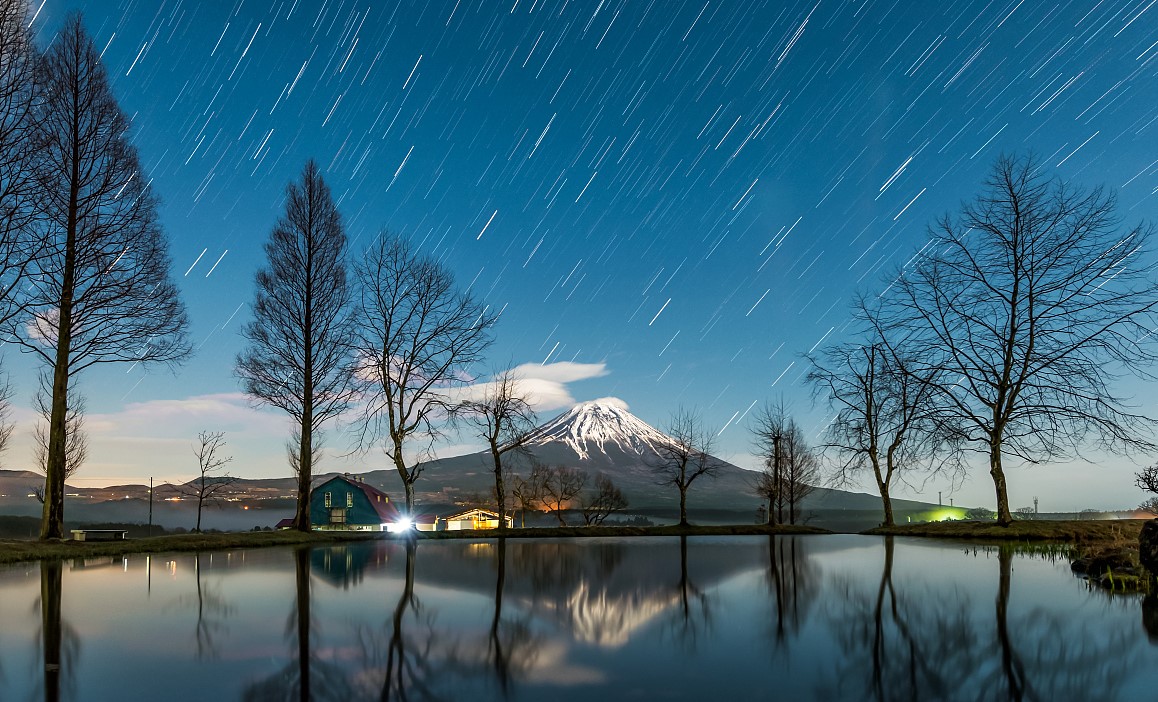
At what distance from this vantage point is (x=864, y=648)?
543cm

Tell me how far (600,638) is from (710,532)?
25549 millimetres

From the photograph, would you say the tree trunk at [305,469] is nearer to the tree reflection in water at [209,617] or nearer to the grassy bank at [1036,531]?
the tree reflection in water at [209,617]

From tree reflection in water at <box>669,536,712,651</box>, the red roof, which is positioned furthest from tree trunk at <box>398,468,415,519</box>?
the red roof

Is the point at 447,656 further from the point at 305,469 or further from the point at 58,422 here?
the point at 305,469

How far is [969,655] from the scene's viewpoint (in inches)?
202

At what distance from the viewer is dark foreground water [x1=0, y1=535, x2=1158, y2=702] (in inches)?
170

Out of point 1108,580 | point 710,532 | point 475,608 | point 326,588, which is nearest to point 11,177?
point 326,588

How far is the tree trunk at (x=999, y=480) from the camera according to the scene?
22.7m

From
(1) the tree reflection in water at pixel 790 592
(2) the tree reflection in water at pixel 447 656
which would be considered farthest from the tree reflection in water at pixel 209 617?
(1) the tree reflection in water at pixel 790 592

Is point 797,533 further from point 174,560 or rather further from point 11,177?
point 11,177

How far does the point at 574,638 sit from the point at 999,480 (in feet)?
74.2

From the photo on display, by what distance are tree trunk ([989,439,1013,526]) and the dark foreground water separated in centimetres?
1397

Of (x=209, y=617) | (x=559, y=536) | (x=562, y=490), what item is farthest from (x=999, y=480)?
(x=562, y=490)

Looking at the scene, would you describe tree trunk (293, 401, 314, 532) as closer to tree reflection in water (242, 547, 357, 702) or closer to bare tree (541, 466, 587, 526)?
tree reflection in water (242, 547, 357, 702)
